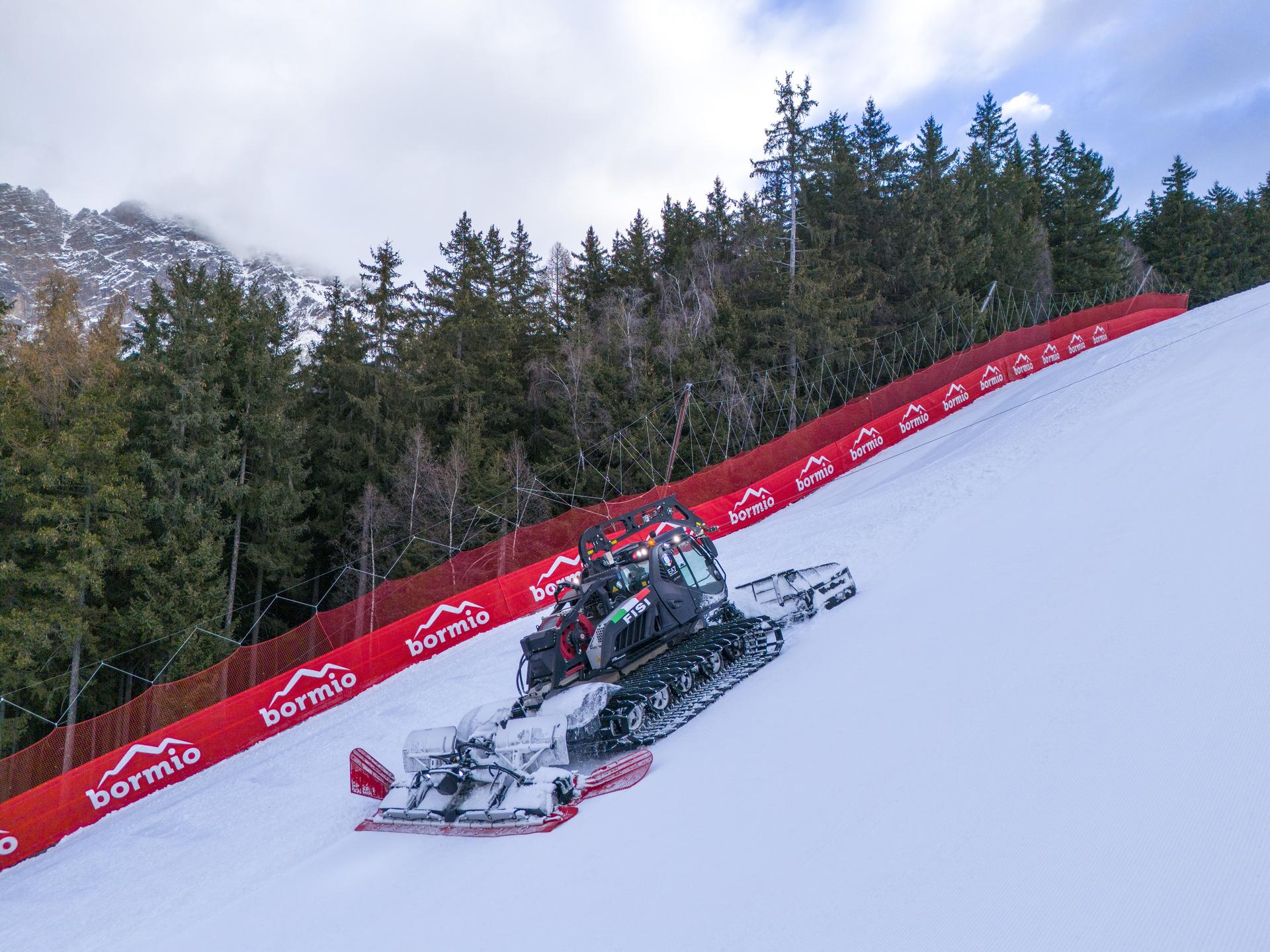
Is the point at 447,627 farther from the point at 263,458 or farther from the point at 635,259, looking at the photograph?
the point at 635,259

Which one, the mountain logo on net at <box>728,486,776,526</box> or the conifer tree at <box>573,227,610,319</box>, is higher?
the conifer tree at <box>573,227,610,319</box>

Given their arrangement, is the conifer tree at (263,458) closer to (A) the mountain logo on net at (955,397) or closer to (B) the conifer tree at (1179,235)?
(A) the mountain logo on net at (955,397)

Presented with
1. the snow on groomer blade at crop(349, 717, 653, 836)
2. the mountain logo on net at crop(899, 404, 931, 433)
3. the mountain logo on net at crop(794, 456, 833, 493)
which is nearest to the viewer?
the snow on groomer blade at crop(349, 717, 653, 836)

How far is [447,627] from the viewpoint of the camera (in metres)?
16.4

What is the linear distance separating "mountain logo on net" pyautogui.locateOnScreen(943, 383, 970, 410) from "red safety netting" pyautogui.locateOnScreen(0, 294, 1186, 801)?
1.85 ft

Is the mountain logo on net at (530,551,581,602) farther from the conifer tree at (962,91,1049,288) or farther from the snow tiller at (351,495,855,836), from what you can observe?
the conifer tree at (962,91,1049,288)

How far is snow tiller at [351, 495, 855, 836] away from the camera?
7672 millimetres

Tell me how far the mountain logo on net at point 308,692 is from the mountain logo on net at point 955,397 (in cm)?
2047

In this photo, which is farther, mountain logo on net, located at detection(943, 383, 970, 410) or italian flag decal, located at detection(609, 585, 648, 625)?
mountain logo on net, located at detection(943, 383, 970, 410)

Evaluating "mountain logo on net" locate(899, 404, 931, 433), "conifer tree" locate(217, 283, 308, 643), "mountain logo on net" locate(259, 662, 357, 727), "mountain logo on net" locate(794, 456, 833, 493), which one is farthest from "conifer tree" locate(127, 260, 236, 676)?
"mountain logo on net" locate(899, 404, 931, 433)

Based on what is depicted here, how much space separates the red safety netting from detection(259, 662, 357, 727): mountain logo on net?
0.45 metres

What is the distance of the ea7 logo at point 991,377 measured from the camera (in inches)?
1091

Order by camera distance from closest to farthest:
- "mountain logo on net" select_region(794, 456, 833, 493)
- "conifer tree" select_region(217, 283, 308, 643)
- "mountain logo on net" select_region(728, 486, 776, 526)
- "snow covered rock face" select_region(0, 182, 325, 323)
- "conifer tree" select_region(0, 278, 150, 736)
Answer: "mountain logo on net" select_region(728, 486, 776, 526), "mountain logo on net" select_region(794, 456, 833, 493), "conifer tree" select_region(0, 278, 150, 736), "conifer tree" select_region(217, 283, 308, 643), "snow covered rock face" select_region(0, 182, 325, 323)

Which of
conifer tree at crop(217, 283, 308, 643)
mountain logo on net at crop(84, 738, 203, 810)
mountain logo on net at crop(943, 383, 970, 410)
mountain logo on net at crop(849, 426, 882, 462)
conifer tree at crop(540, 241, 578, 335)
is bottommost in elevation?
mountain logo on net at crop(84, 738, 203, 810)
